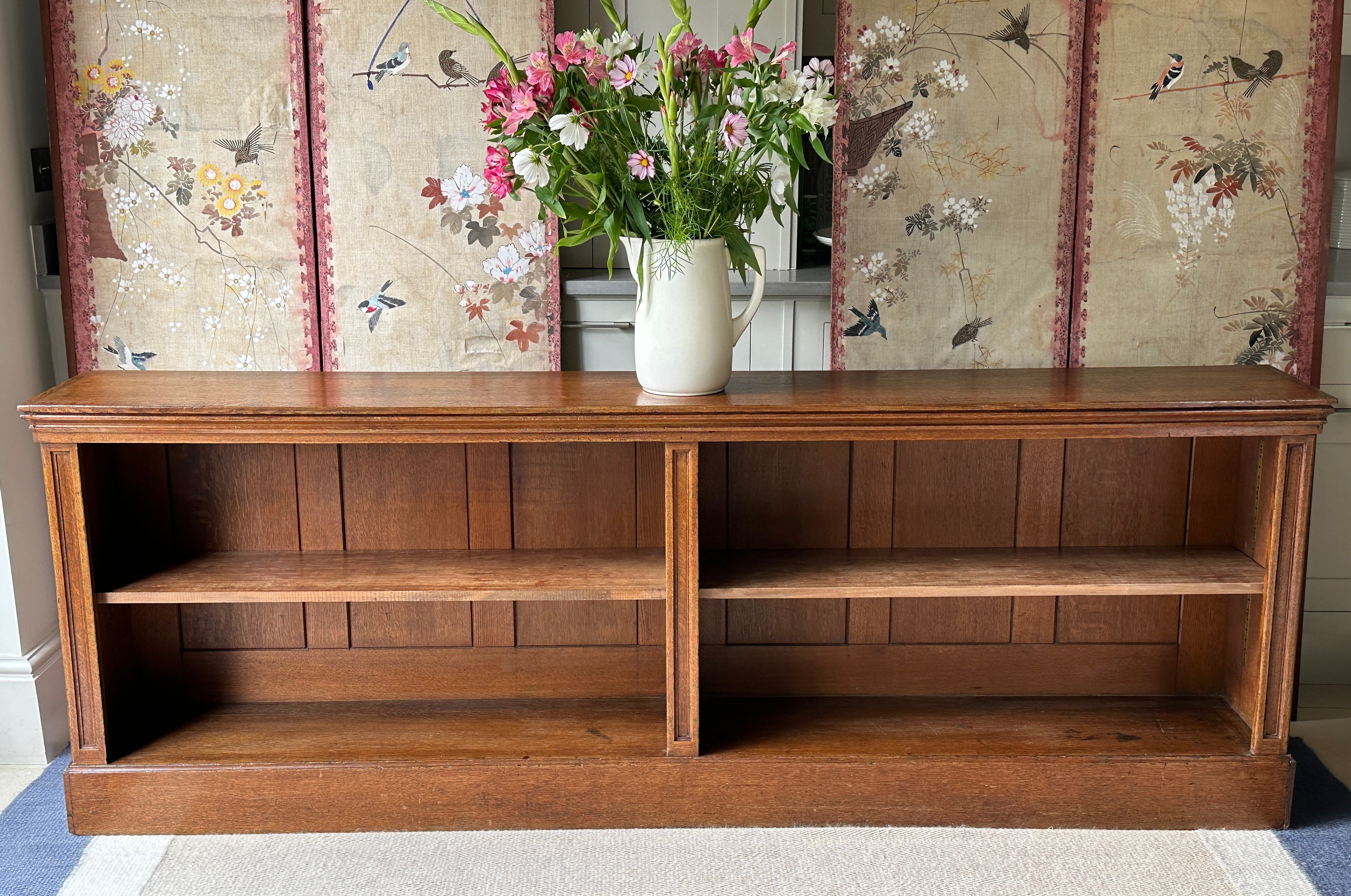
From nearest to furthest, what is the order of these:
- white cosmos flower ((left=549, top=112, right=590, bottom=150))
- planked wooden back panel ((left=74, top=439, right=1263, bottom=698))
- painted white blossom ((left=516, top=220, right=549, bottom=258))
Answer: white cosmos flower ((left=549, top=112, right=590, bottom=150))
planked wooden back panel ((left=74, top=439, right=1263, bottom=698))
painted white blossom ((left=516, top=220, right=549, bottom=258))

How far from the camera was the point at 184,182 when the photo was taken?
2.91 meters

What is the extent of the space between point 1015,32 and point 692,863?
201 cm

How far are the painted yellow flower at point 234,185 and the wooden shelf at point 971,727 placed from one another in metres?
1.64

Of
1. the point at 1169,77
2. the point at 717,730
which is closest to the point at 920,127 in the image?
the point at 1169,77

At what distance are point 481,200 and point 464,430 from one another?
924 mm

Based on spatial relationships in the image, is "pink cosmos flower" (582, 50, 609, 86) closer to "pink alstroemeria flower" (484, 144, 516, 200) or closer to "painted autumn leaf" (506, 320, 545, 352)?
"pink alstroemeria flower" (484, 144, 516, 200)

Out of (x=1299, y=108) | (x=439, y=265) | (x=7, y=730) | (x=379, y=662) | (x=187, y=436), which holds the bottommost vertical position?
(x=7, y=730)

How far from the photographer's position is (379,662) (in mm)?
2623

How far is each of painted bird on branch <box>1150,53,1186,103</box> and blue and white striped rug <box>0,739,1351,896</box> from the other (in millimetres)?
1659

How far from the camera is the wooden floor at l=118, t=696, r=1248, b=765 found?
7.91 ft

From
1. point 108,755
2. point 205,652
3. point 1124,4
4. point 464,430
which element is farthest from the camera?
point 1124,4

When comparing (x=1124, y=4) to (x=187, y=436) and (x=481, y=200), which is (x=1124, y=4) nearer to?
(x=481, y=200)

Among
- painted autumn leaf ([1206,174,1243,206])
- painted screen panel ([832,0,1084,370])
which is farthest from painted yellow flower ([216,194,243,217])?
painted autumn leaf ([1206,174,1243,206])

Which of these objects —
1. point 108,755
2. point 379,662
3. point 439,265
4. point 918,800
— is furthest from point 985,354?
point 108,755
